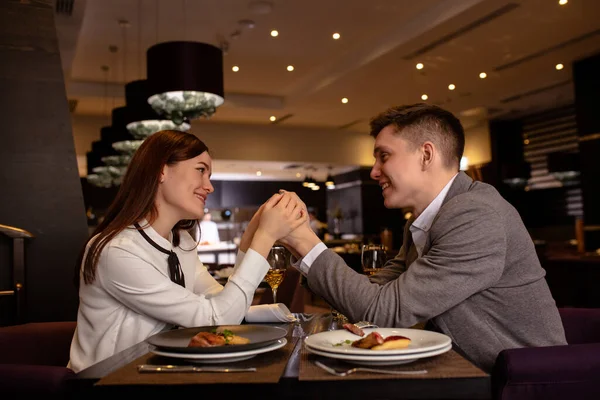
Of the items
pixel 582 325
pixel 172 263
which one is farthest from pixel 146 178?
pixel 582 325

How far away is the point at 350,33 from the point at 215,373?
23.7 feet

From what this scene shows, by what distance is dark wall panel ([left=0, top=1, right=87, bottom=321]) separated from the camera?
3590 millimetres

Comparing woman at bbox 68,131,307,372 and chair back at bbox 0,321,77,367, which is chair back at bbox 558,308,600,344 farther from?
chair back at bbox 0,321,77,367

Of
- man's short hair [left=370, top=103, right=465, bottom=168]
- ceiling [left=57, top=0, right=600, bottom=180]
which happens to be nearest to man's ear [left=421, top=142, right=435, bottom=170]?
man's short hair [left=370, top=103, right=465, bottom=168]

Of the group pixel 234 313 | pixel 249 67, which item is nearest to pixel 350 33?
pixel 249 67

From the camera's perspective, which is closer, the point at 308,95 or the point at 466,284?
the point at 466,284

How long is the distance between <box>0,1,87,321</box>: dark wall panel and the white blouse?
6.88ft

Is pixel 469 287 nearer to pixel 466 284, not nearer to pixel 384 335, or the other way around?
pixel 466 284

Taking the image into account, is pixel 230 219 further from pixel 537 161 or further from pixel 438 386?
pixel 438 386

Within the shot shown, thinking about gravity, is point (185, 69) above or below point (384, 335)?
above

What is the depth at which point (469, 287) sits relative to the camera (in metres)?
1.49

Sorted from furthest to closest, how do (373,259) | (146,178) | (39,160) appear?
1. (39,160)
2. (373,259)
3. (146,178)

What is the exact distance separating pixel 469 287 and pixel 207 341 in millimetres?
645

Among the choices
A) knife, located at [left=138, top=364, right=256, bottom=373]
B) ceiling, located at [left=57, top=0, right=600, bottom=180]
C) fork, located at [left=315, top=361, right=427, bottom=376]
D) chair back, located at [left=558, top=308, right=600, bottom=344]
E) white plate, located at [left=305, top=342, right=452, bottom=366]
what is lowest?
chair back, located at [left=558, top=308, right=600, bottom=344]
